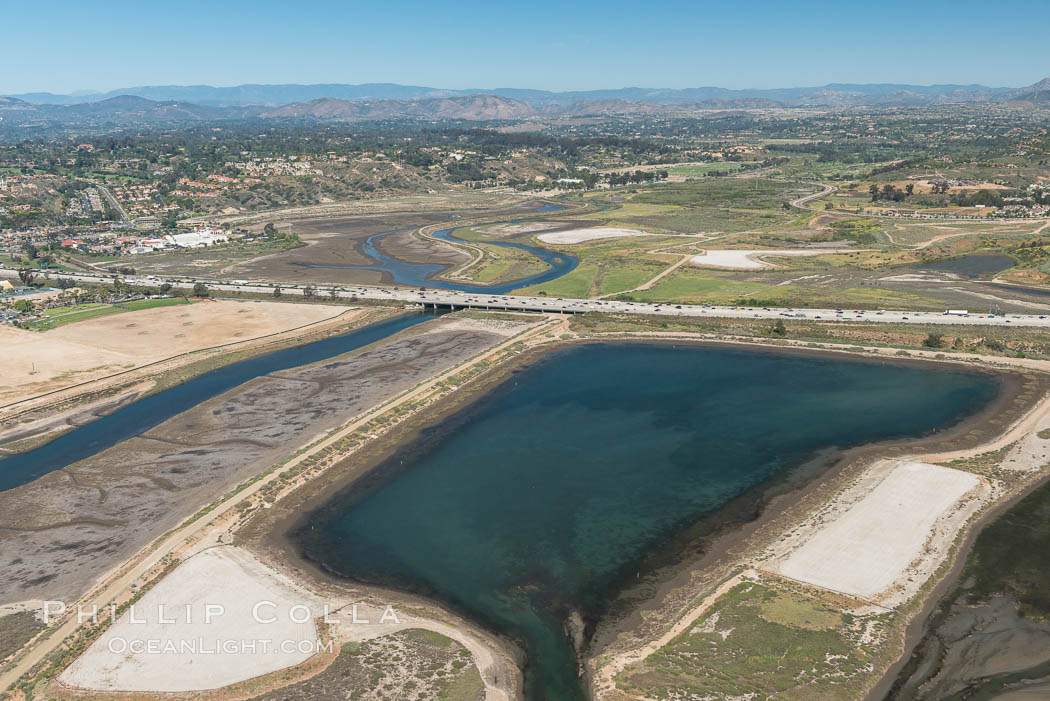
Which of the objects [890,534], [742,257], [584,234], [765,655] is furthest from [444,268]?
[765,655]

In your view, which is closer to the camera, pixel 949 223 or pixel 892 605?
pixel 892 605

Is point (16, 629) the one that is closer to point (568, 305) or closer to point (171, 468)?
point (171, 468)

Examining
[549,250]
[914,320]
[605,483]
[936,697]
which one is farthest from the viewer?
[549,250]

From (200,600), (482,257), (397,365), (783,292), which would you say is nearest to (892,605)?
(200,600)

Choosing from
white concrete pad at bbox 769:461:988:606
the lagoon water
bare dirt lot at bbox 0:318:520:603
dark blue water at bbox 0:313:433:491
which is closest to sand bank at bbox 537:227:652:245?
dark blue water at bbox 0:313:433:491

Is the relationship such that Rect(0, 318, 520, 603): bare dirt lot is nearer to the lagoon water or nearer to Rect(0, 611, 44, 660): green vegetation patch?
Rect(0, 611, 44, 660): green vegetation patch

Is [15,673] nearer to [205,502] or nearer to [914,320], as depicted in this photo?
[205,502]
